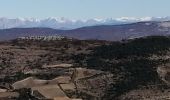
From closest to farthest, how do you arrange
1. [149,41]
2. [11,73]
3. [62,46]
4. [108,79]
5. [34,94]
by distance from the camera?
[34,94] → [108,79] → [11,73] → [149,41] → [62,46]

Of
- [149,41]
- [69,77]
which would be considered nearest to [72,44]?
[149,41]

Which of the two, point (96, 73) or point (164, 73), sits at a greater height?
point (164, 73)

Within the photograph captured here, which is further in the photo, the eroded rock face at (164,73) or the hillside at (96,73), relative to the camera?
the eroded rock face at (164,73)

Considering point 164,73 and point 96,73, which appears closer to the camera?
point 164,73

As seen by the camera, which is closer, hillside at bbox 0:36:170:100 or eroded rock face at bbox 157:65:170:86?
hillside at bbox 0:36:170:100

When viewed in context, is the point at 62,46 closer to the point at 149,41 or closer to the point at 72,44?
the point at 72,44
